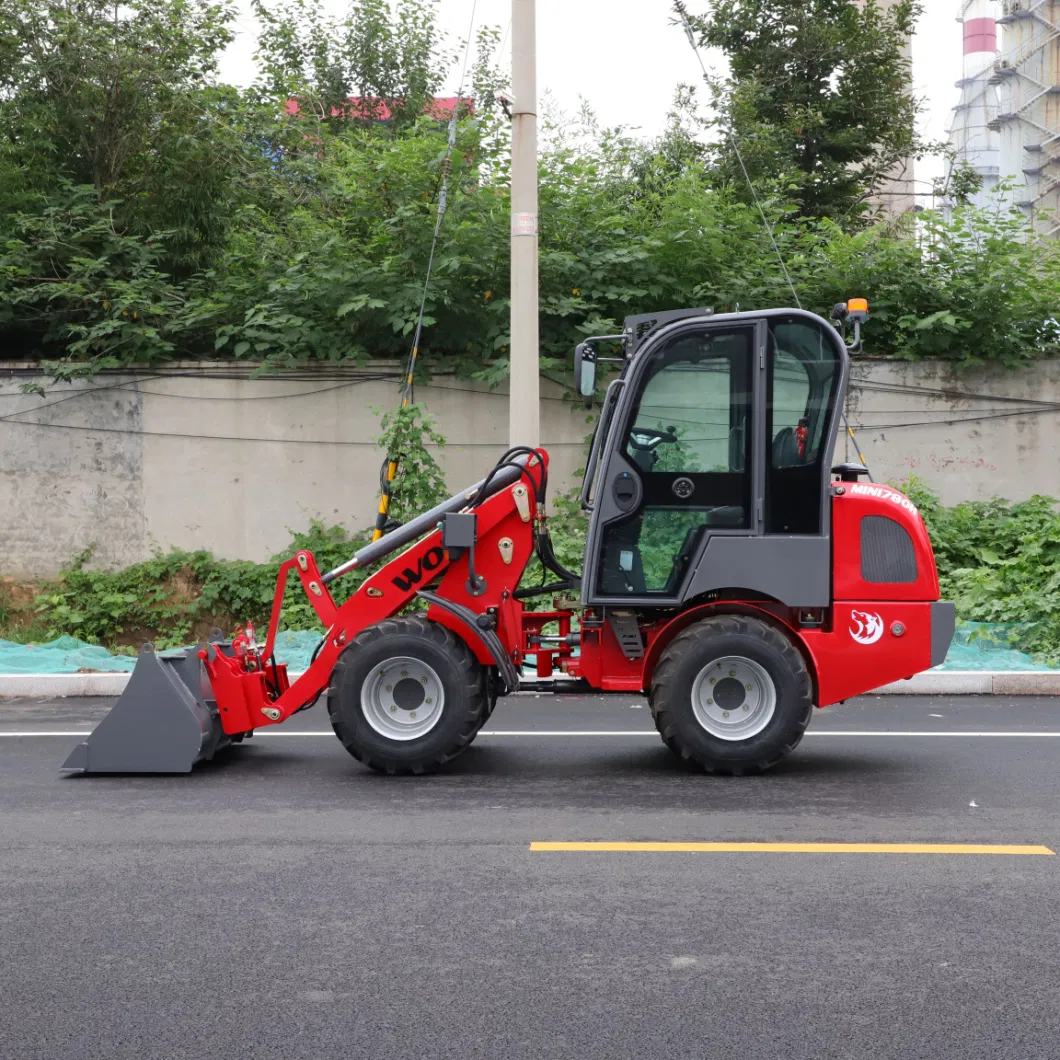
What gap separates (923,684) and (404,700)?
5139 millimetres

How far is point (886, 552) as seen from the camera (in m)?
7.13

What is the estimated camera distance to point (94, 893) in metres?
5.00

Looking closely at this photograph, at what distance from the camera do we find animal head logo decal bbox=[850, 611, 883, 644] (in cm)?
707

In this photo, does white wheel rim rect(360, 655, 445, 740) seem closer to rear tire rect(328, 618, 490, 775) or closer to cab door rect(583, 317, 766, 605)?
rear tire rect(328, 618, 490, 775)

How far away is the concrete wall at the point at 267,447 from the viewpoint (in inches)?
554


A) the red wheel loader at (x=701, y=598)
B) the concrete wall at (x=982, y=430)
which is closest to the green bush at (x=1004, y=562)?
the concrete wall at (x=982, y=430)

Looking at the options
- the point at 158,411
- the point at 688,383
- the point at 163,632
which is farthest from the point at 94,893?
the point at 158,411

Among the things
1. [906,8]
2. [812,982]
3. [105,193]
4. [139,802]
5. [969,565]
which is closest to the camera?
[812,982]

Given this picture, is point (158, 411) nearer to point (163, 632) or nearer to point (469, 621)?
point (163, 632)

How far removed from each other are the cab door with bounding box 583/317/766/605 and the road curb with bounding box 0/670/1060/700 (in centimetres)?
399

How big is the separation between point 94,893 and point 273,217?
14.0 m

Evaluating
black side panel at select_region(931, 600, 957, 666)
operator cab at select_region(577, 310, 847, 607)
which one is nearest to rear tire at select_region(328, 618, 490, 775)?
operator cab at select_region(577, 310, 847, 607)

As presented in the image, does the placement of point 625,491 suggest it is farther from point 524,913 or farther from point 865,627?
point 524,913

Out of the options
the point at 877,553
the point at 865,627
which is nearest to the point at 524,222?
the point at 877,553
